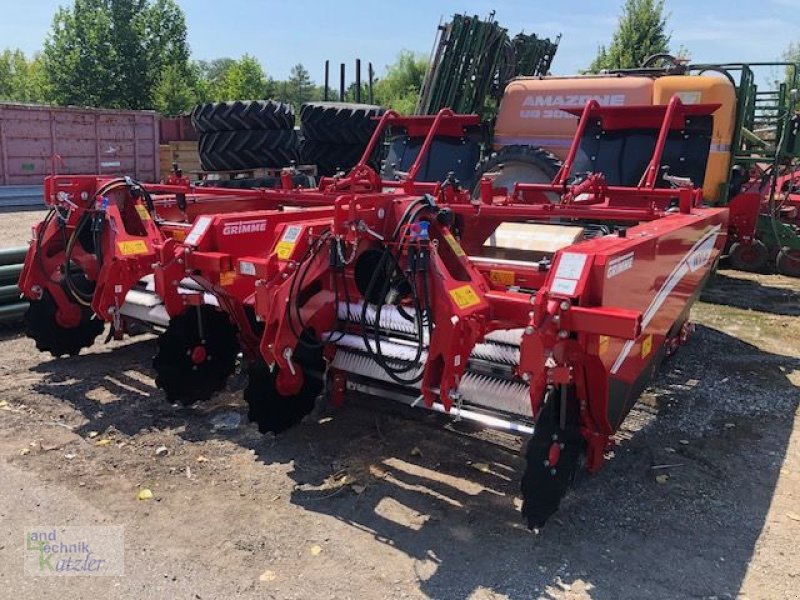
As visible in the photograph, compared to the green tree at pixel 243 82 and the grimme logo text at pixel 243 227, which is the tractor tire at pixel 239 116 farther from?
the green tree at pixel 243 82

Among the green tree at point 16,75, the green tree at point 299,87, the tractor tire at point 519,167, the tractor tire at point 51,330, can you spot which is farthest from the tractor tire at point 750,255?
the green tree at point 299,87

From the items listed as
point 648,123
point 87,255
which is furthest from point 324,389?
point 648,123

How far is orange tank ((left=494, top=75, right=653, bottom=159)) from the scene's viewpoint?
751 centimetres

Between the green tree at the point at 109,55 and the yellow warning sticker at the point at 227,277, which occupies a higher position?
the green tree at the point at 109,55

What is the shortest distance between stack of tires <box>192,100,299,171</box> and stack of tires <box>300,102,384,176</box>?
1.15 feet

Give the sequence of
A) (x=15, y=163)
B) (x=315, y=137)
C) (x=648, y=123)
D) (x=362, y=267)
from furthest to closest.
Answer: (x=15, y=163)
(x=315, y=137)
(x=648, y=123)
(x=362, y=267)

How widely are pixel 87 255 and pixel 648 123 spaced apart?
457cm

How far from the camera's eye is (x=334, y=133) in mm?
10641

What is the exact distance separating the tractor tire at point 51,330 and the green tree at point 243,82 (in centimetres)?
3552

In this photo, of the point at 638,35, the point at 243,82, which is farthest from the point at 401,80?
the point at 638,35

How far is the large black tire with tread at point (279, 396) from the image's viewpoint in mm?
3705

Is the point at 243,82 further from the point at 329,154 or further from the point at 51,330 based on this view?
the point at 51,330

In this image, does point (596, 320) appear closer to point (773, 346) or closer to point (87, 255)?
point (87, 255)

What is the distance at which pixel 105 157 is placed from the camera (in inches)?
752
